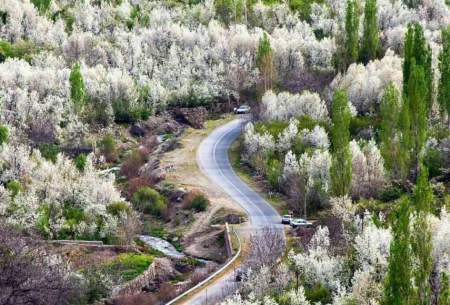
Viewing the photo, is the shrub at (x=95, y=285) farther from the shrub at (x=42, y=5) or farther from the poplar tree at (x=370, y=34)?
the shrub at (x=42, y=5)

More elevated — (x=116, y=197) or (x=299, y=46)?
(x=299, y=46)

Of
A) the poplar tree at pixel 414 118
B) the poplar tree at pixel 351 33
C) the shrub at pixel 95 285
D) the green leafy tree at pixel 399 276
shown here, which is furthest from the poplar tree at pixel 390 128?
the green leafy tree at pixel 399 276

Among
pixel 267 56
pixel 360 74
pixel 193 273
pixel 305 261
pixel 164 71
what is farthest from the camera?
pixel 164 71

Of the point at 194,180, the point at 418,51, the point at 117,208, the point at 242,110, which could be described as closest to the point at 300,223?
the point at 117,208

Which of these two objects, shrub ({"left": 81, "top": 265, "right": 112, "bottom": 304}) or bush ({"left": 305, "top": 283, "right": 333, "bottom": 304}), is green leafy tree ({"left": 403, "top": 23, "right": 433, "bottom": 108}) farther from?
shrub ({"left": 81, "top": 265, "right": 112, "bottom": 304})

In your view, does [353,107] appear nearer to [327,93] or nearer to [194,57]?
[327,93]

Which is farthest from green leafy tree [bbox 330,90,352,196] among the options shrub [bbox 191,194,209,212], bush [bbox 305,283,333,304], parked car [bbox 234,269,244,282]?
bush [bbox 305,283,333,304]

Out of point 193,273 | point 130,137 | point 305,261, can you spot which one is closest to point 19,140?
point 130,137
